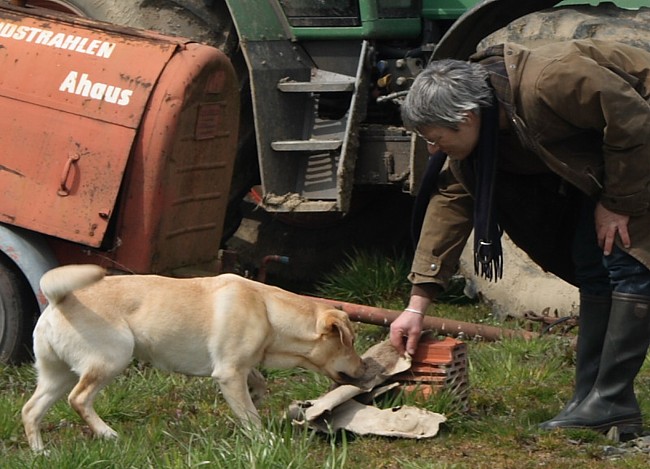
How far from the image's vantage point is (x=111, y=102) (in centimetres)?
507

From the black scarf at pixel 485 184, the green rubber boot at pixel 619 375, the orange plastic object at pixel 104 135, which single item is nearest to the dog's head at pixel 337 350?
the black scarf at pixel 485 184

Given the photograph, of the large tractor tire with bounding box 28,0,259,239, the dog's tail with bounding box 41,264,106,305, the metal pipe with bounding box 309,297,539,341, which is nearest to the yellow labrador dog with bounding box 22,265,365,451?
the dog's tail with bounding box 41,264,106,305

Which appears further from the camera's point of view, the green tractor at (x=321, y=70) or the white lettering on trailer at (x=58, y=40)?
the green tractor at (x=321, y=70)

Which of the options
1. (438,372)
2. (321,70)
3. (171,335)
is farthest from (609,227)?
(321,70)

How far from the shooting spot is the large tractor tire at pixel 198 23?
6.25 meters

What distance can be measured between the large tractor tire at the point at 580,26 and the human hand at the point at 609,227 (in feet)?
4.99

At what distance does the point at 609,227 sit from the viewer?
4027 mm

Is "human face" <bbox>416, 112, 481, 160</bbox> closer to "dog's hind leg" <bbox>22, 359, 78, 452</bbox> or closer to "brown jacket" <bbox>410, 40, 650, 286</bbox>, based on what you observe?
"brown jacket" <bbox>410, 40, 650, 286</bbox>

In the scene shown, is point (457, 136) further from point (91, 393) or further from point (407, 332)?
point (91, 393)

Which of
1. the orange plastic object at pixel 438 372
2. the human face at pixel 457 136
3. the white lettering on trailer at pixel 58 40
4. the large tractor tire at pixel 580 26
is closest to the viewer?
the human face at pixel 457 136

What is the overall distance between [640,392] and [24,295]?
2465mm

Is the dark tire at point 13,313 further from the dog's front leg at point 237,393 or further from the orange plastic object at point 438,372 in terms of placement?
the orange plastic object at point 438,372

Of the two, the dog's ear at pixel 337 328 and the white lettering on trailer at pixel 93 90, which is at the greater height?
the white lettering on trailer at pixel 93 90

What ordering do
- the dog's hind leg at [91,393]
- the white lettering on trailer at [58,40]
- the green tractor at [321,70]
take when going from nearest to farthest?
the dog's hind leg at [91,393] → the white lettering on trailer at [58,40] → the green tractor at [321,70]
